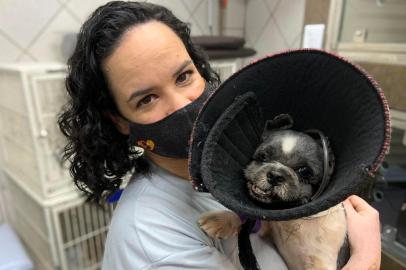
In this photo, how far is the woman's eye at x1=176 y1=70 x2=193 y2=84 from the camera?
554 mm

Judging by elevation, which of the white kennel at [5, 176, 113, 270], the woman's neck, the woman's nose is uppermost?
the woman's nose

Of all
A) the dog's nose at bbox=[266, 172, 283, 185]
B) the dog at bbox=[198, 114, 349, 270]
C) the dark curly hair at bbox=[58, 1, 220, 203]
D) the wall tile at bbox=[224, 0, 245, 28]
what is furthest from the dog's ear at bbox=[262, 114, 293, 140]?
the wall tile at bbox=[224, 0, 245, 28]

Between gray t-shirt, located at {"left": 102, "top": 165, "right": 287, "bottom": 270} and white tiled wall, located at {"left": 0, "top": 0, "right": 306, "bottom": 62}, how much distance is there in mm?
860

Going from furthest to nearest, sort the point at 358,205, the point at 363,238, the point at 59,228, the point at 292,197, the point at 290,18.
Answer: the point at 290,18, the point at 59,228, the point at 358,205, the point at 363,238, the point at 292,197

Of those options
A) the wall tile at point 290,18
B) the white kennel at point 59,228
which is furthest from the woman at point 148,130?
the wall tile at point 290,18

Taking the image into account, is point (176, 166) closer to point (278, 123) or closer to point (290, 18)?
point (278, 123)

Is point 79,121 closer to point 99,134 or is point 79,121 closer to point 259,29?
point 99,134

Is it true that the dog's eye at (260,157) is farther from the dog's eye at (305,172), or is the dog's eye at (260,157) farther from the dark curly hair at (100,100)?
the dark curly hair at (100,100)

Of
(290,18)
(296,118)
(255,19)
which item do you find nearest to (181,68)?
(296,118)

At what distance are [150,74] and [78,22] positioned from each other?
0.94m

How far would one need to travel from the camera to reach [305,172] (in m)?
0.53

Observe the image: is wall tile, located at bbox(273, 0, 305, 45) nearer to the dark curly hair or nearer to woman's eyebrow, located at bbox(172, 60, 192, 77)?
the dark curly hair

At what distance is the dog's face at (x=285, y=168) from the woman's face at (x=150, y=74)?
164 millimetres

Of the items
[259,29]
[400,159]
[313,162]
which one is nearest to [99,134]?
[313,162]
